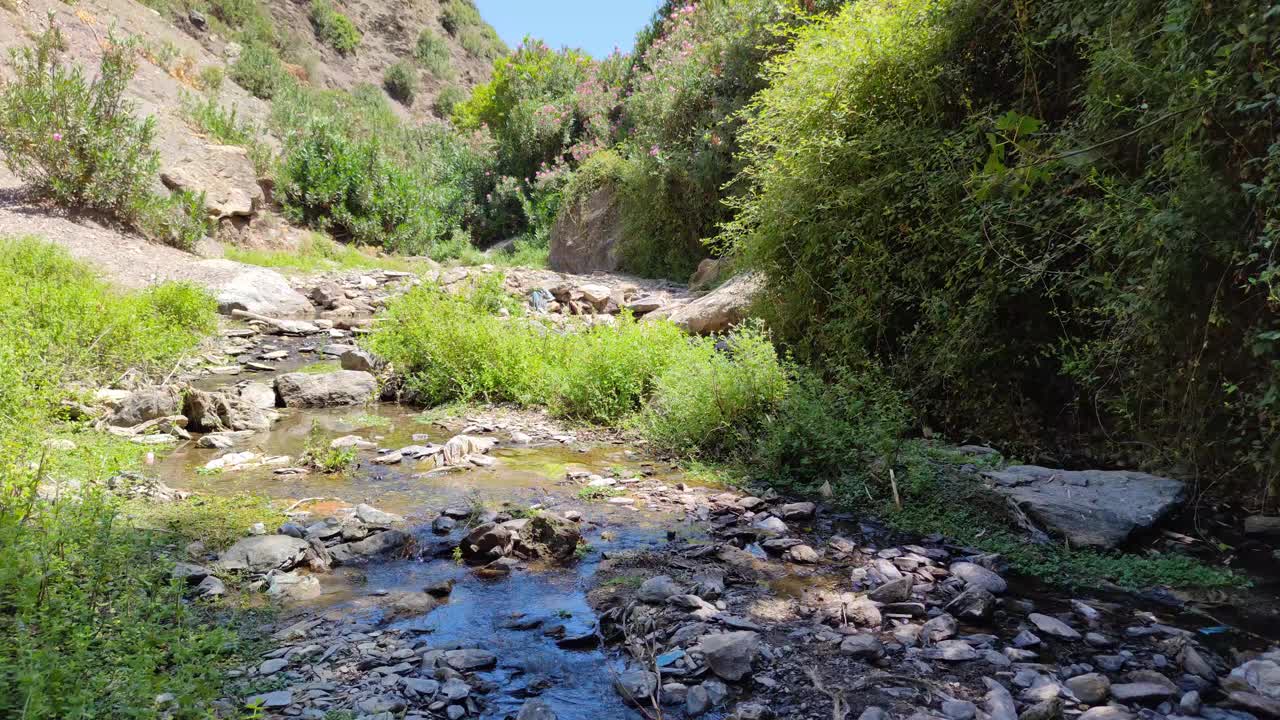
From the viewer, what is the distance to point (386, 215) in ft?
58.1

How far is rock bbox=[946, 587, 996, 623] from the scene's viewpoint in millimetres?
2986

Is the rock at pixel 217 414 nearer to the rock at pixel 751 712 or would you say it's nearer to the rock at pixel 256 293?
the rock at pixel 256 293

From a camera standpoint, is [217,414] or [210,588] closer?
[210,588]

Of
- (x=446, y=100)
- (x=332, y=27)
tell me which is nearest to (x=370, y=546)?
(x=446, y=100)

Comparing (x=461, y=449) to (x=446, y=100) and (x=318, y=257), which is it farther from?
(x=446, y=100)

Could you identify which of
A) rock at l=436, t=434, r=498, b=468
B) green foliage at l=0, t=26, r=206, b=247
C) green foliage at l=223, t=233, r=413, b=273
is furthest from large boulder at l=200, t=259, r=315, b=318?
rock at l=436, t=434, r=498, b=468

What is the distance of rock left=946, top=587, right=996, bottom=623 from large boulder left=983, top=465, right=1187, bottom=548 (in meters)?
0.95

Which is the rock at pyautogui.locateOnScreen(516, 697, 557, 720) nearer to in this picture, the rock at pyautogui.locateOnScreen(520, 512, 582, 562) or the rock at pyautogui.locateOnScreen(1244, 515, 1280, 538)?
the rock at pyautogui.locateOnScreen(520, 512, 582, 562)

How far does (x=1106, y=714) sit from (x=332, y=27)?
1462 inches

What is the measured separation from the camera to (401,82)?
3394 centimetres

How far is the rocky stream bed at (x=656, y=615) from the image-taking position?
242 cm

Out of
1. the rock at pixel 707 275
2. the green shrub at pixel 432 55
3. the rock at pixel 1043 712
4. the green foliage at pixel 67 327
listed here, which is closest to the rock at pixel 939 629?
the rock at pixel 1043 712

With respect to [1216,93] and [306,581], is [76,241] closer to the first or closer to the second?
[306,581]

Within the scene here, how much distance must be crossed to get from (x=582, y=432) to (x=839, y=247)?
2.60 m
